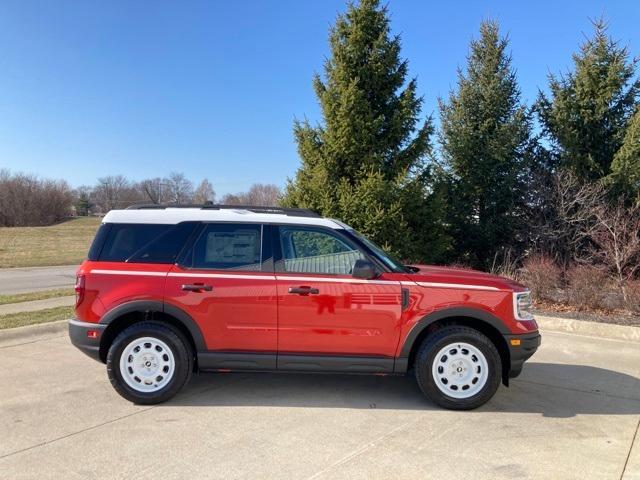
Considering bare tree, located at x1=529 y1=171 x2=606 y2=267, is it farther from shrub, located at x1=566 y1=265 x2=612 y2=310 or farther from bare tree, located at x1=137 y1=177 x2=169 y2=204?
bare tree, located at x1=137 y1=177 x2=169 y2=204

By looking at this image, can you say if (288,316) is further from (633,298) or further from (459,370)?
(633,298)

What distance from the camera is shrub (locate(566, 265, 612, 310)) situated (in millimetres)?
8672

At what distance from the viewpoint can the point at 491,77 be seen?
1531cm

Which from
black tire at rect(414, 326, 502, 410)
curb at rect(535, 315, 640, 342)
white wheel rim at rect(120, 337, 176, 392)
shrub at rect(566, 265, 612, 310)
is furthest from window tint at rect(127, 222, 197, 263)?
shrub at rect(566, 265, 612, 310)

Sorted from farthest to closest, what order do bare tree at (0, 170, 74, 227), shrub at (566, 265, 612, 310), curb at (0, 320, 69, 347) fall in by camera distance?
bare tree at (0, 170, 74, 227) → shrub at (566, 265, 612, 310) → curb at (0, 320, 69, 347)

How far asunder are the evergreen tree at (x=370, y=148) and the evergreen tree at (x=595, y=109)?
4.23 meters

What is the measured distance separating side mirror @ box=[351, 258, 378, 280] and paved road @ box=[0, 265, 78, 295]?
11544 millimetres

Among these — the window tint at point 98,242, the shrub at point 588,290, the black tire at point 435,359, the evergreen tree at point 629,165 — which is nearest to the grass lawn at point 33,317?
the window tint at point 98,242

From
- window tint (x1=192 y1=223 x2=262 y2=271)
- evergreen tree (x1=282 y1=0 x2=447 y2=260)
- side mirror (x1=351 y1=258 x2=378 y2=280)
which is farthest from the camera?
evergreen tree (x1=282 y1=0 x2=447 y2=260)

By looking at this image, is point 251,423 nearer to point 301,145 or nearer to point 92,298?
point 92,298

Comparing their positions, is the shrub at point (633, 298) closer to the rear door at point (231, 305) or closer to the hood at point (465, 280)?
the hood at point (465, 280)

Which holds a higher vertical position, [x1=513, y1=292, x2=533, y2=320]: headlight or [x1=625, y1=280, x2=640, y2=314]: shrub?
[x1=513, y1=292, x2=533, y2=320]: headlight

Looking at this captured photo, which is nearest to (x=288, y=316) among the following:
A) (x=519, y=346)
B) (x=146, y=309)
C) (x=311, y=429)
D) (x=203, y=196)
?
(x=311, y=429)

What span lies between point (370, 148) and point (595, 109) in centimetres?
671
